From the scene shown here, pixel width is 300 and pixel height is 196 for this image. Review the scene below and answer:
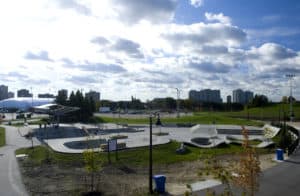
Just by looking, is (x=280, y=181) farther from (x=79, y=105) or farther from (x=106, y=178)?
(x=79, y=105)

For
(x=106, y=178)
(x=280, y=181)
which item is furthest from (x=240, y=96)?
(x=106, y=178)

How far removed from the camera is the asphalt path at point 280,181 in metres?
17.7

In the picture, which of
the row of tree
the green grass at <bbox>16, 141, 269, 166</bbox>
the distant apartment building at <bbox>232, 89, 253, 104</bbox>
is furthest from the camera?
the distant apartment building at <bbox>232, 89, 253, 104</bbox>

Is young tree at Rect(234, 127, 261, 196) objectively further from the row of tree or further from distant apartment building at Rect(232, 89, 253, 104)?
distant apartment building at Rect(232, 89, 253, 104)

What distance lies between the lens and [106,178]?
2172 cm

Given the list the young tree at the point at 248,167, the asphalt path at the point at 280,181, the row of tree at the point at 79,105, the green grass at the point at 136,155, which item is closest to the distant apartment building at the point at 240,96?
the row of tree at the point at 79,105

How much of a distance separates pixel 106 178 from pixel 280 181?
35.8 ft

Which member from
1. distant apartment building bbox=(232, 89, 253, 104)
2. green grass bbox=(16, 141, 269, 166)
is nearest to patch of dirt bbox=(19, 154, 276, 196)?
green grass bbox=(16, 141, 269, 166)

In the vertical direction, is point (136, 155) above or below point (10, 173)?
above

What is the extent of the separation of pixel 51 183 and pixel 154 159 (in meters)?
10.0

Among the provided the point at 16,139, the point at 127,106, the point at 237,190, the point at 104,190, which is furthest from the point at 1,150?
the point at 127,106

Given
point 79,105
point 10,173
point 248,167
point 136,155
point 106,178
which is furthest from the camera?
point 79,105

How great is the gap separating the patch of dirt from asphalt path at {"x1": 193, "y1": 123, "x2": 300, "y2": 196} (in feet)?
4.37

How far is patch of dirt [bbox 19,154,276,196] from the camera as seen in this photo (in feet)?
61.6
